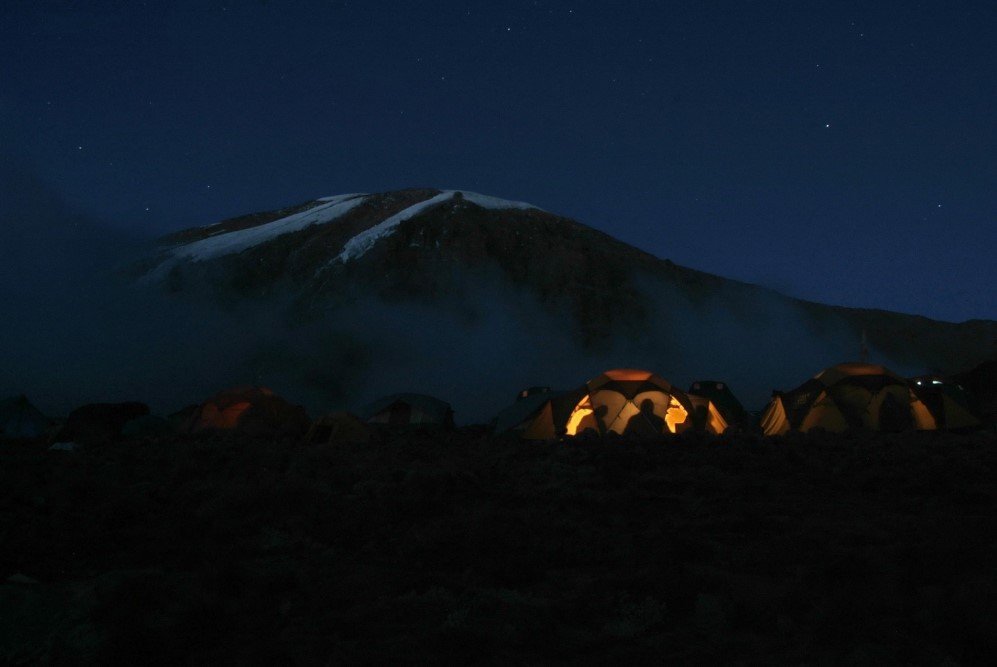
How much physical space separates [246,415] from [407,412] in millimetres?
7258

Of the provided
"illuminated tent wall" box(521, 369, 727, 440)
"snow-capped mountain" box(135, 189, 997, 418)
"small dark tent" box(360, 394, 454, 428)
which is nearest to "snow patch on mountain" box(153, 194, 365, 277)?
"snow-capped mountain" box(135, 189, 997, 418)

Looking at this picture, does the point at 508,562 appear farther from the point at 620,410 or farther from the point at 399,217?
the point at 399,217

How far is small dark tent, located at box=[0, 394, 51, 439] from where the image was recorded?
2866cm

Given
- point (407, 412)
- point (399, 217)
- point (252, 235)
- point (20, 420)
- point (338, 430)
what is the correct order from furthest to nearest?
point (252, 235) < point (399, 217) < point (407, 412) < point (20, 420) < point (338, 430)

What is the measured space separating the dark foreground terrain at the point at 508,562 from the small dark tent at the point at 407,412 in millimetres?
16359

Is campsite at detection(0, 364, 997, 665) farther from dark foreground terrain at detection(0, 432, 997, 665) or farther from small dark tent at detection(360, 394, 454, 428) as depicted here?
small dark tent at detection(360, 394, 454, 428)

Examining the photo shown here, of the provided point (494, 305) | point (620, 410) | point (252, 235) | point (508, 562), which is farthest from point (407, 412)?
point (252, 235)

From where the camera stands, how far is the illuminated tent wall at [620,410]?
21469mm

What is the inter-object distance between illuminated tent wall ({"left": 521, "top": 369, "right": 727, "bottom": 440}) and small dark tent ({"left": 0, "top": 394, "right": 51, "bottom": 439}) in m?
19.9

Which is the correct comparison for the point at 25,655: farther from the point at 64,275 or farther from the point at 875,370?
the point at 64,275

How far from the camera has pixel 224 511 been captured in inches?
411

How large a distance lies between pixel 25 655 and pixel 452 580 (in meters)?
3.47

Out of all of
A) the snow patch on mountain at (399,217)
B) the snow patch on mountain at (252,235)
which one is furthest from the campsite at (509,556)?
the snow patch on mountain at (252,235)

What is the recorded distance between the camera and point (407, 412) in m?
31.8
